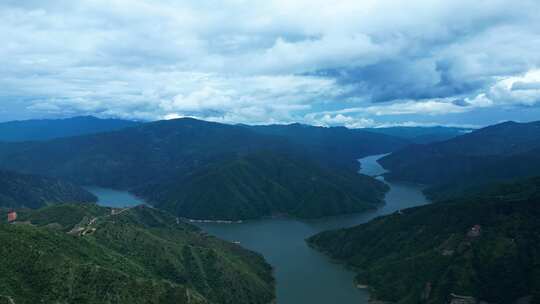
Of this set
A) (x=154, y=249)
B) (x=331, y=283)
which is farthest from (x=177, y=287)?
(x=331, y=283)

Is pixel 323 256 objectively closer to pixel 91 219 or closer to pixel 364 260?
pixel 364 260

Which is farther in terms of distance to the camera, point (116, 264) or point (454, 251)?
point (454, 251)

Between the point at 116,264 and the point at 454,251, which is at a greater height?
the point at 116,264

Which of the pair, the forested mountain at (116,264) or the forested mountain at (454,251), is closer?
the forested mountain at (116,264)

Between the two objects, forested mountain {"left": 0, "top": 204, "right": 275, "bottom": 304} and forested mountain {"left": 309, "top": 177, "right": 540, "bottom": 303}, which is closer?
forested mountain {"left": 0, "top": 204, "right": 275, "bottom": 304}
